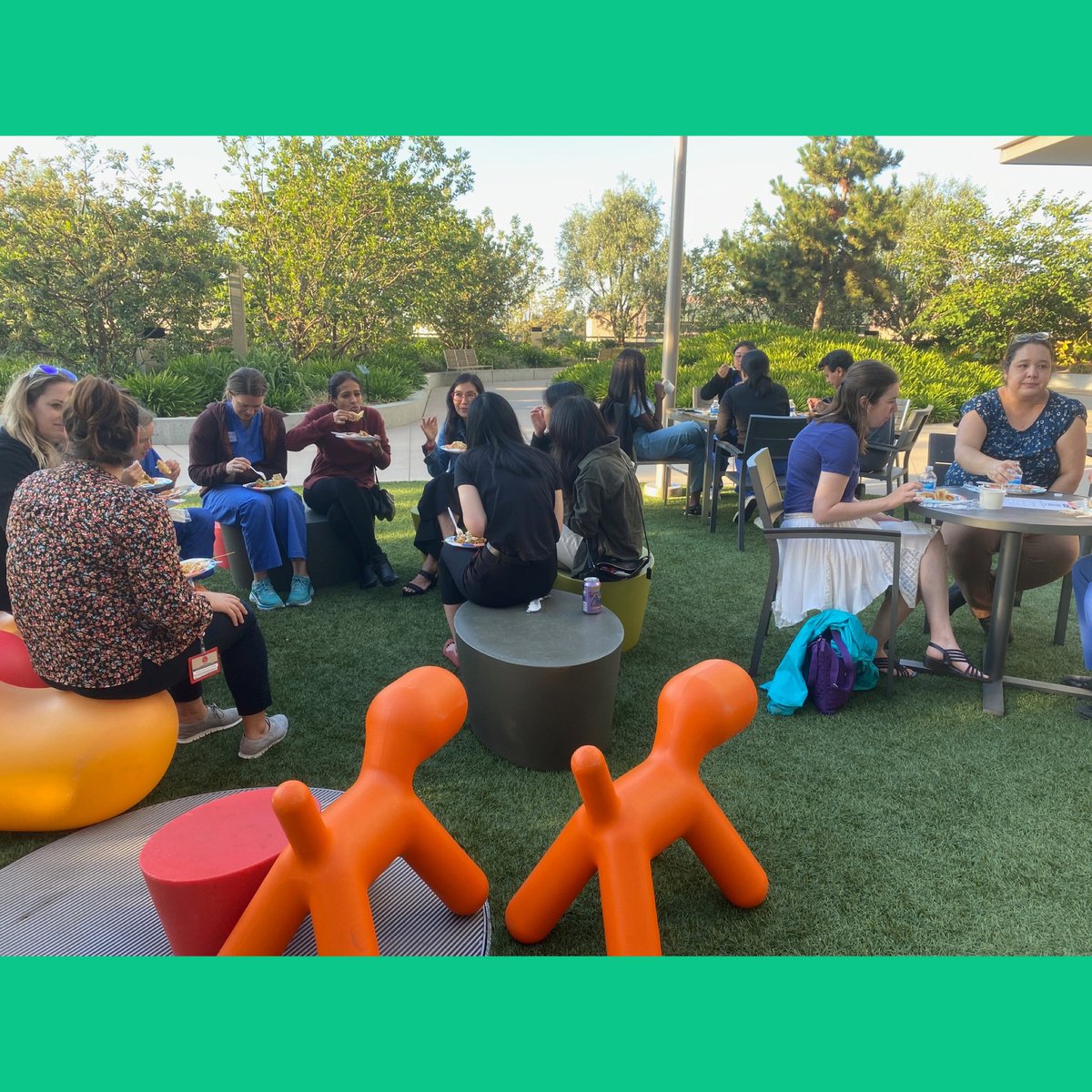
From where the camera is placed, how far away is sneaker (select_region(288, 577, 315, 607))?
4879mm

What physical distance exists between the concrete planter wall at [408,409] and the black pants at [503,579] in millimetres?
5264

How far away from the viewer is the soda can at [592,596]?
334 cm

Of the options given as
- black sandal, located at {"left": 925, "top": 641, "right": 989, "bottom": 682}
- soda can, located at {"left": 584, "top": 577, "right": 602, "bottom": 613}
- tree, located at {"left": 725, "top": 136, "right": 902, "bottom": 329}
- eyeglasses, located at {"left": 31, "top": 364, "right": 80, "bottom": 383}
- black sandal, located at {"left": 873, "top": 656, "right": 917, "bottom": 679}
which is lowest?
black sandal, located at {"left": 873, "top": 656, "right": 917, "bottom": 679}

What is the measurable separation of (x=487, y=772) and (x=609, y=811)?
3.83ft

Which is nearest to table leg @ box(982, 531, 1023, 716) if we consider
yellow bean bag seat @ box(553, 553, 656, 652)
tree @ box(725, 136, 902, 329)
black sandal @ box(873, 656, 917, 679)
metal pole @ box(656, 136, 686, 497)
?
black sandal @ box(873, 656, 917, 679)

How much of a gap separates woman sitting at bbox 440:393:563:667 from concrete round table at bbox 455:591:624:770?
22 cm

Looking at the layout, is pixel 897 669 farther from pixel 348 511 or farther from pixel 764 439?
pixel 348 511

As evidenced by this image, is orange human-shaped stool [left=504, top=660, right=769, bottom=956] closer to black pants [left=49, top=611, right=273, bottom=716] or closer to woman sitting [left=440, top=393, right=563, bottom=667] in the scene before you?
Result: woman sitting [left=440, top=393, right=563, bottom=667]

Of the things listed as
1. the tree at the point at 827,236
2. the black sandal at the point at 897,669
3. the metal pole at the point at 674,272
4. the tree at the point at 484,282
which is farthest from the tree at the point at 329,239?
the black sandal at the point at 897,669

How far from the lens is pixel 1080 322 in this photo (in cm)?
1894

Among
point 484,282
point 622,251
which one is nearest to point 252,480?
point 484,282

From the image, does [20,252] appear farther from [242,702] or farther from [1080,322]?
[1080,322]

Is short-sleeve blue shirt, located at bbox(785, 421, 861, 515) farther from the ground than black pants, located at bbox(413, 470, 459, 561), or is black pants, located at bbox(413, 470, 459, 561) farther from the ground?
short-sleeve blue shirt, located at bbox(785, 421, 861, 515)

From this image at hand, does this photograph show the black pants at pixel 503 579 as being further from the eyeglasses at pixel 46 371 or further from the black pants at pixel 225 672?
the eyeglasses at pixel 46 371
